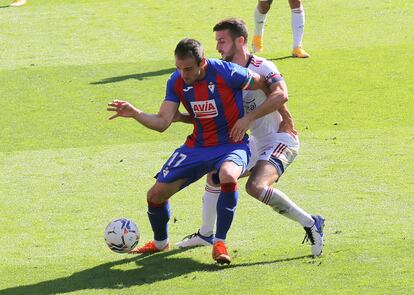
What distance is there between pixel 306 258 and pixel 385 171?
3.48 meters

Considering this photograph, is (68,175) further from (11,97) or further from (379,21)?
(379,21)

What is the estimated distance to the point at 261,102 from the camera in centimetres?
999

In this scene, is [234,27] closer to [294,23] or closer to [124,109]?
[124,109]

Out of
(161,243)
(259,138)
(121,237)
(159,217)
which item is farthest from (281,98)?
(121,237)

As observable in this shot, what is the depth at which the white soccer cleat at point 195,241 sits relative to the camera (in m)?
10.0

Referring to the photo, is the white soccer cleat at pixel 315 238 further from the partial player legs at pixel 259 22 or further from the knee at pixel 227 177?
the partial player legs at pixel 259 22

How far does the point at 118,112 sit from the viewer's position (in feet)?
30.1

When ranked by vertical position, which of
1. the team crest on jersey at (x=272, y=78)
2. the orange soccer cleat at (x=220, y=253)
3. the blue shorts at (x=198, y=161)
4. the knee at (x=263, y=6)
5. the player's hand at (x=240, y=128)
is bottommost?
the knee at (x=263, y=6)

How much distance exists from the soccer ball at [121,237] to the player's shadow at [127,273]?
6.1 inches

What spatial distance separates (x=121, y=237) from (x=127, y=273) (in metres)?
0.40

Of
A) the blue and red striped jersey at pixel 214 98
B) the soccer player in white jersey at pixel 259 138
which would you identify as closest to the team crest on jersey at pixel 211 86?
the blue and red striped jersey at pixel 214 98

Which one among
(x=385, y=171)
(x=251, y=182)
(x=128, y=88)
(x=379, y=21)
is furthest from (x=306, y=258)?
(x=379, y=21)

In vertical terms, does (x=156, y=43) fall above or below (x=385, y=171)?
below

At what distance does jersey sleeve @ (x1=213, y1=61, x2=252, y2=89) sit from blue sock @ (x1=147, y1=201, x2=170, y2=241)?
1.28m
